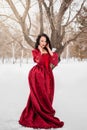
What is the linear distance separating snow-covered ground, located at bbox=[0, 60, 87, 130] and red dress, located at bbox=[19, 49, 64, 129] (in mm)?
A: 115

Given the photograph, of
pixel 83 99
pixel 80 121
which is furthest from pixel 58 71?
pixel 80 121

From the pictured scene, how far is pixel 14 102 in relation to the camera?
4.10m

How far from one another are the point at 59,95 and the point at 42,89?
159 cm

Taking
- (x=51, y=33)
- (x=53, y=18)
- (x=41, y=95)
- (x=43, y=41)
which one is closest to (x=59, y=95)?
(x=51, y=33)

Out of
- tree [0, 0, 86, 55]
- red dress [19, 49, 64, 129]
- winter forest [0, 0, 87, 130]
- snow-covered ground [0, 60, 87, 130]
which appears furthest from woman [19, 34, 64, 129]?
tree [0, 0, 86, 55]

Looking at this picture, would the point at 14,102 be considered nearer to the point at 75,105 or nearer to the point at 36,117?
the point at 75,105

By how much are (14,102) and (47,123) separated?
115cm

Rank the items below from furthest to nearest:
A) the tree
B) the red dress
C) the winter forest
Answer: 1. the tree
2. the winter forest
3. the red dress

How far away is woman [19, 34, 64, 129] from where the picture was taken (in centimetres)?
303

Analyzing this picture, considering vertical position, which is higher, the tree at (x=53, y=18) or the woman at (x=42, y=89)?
the tree at (x=53, y=18)

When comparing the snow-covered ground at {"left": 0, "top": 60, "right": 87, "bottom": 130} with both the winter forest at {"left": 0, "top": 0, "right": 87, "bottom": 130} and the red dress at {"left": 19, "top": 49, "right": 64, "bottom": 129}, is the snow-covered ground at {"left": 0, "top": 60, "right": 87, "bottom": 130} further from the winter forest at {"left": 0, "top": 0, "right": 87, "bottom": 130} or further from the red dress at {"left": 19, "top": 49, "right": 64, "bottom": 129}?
the red dress at {"left": 19, "top": 49, "right": 64, "bottom": 129}

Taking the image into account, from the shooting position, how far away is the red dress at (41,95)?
3.03 m

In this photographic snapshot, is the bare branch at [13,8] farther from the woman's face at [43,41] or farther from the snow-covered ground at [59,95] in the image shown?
the woman's face at [43,41]

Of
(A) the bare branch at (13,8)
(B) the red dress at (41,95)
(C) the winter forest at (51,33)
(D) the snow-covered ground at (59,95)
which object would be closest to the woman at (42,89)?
(B) the red dress at (41,95)
